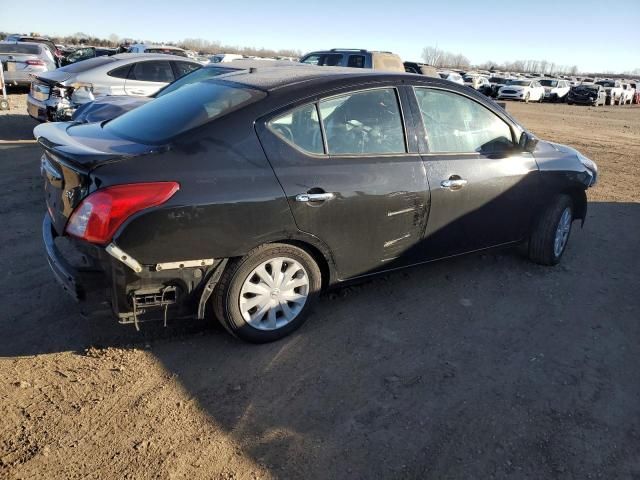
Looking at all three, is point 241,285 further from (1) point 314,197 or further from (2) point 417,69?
(2) point 417,69

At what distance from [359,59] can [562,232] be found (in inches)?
342

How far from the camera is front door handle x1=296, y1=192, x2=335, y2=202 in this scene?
3225mm

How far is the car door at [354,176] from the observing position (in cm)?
325

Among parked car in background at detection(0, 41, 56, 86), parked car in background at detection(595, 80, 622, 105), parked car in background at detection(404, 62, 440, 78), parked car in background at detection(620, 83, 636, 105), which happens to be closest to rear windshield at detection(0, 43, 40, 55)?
parked car in background at detection(0, 41, 56, 86)

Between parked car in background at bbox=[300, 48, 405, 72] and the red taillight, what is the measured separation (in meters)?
10.2

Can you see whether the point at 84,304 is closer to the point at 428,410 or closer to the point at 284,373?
the point at 284,373

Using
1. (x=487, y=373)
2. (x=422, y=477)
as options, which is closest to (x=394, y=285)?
(x=487, y=373)

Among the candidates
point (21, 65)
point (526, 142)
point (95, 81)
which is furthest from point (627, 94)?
point (526, 142)

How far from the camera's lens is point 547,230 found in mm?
4797

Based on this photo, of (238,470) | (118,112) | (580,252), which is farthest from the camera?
(118,112)

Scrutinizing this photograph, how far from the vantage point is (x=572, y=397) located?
10.2ft

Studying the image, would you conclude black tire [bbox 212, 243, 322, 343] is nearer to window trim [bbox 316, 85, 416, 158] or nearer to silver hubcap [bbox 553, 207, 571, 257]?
window trim [bbox 316, 85, 416, 158]

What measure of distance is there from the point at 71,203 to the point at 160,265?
62cm

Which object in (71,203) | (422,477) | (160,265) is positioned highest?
(71,203)
